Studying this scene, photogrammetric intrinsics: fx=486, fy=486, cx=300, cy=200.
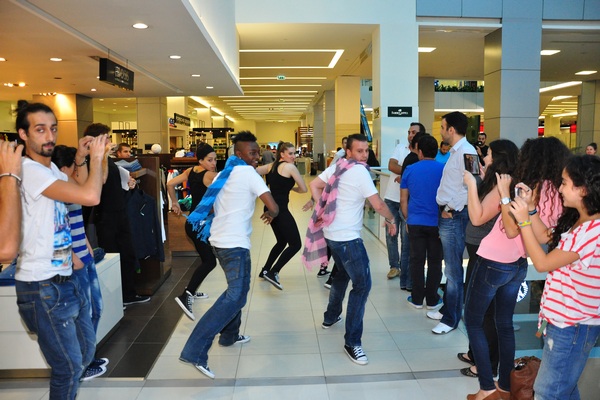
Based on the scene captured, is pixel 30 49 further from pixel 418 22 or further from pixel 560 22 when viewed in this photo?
pixel 560 22

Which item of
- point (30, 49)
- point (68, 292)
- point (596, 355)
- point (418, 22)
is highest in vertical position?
point (418, 22)

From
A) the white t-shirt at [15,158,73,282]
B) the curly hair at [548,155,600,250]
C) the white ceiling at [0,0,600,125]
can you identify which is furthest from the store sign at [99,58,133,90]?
the curly hair at [548,155,600,250]

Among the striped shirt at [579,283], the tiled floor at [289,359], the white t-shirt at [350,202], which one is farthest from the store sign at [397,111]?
the striped shirt at [579,283]

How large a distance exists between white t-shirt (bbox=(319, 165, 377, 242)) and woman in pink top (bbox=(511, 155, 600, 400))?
142 cm

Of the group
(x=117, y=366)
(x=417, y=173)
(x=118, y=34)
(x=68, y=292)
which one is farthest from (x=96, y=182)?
(x=118, y=34)

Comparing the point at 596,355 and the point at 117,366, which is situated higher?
the point at 596,355

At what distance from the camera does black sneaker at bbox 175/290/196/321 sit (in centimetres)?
430

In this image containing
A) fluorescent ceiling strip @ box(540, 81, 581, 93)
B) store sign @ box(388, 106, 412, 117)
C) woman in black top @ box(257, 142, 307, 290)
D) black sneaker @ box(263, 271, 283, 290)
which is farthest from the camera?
fluorescent ceiling strip @ box(540, 81, 581, 93)

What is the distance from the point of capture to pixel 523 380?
8.67 ft

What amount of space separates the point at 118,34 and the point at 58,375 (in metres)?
5.12

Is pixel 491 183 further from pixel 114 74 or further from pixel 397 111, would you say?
pixel 397 111

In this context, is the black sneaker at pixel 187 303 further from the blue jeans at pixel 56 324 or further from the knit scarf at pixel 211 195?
the blue jeans at pixel 56 324

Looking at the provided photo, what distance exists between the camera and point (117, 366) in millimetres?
3410

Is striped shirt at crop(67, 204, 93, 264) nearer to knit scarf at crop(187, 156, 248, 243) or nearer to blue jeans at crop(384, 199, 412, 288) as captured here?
knit scarf at crop(187, 156, 248, 243)
